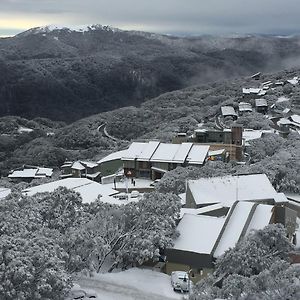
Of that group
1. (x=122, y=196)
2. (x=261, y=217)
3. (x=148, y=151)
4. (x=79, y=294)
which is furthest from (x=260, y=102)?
(x=79, y=294)

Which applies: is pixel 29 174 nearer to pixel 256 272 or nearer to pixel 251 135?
pixel 251 135

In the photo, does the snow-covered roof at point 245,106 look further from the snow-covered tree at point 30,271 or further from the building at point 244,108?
the snow-covered tree at point 30,271

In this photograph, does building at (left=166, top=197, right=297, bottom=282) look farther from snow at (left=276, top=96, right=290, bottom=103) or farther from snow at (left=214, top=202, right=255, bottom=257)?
snow at (left=276, top=96, right=290, bottom=103)

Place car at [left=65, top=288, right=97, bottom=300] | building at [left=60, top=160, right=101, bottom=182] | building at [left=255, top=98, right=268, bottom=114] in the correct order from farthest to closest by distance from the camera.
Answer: building at [left=255, top=98, right=268, bottom=114] → building at [left=60, top=160, right=101, bottom=182] → car at [left=65, top=288, right=97, bottom=300]

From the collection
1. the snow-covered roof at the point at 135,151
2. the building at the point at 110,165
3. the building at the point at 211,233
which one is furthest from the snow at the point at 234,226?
the building at the point at 110,165

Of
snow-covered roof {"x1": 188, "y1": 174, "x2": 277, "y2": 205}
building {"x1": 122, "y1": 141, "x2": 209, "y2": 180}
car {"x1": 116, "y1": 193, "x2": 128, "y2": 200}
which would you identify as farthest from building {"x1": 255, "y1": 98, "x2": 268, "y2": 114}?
snow-covered roof {"x1": 188, "y1": 174, "x2": 277, "y2": 205}

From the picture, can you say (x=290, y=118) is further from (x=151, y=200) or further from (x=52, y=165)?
(x=151, y=200)
